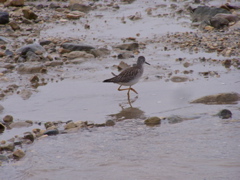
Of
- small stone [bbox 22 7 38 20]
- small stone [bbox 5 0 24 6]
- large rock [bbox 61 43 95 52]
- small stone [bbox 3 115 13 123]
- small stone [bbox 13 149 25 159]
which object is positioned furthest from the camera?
small stone [bbox 5 0 24 6]

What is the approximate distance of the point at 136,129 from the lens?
820 cm

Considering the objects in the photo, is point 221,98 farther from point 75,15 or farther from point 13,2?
point 13,2

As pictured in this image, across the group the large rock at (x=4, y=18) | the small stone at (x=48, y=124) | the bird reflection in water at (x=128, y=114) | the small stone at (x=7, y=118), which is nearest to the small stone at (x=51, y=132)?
the small stone at (x=48, y=124)

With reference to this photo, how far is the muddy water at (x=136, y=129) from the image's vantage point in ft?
21.7

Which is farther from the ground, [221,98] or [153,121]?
[221,98]

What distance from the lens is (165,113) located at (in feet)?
29.3

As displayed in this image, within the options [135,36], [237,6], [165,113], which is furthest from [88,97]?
[237,6]

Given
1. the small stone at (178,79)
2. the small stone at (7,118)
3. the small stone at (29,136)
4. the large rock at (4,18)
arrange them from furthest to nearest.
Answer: the large rock at (4,18) → the small stone at (178,79) → the small stone at (7,118) → the small stone at (29,136)

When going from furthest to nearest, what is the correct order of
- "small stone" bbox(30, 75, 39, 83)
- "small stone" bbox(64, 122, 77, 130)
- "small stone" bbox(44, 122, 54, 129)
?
1. "small stone" bbox(30, 75, 39, 83)
2. "small stone" bbox(44, 122, 54, 129)
3. "small stone" bbox(64, 122, 77, 130)

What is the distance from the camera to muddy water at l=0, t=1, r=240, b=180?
21.7 ft

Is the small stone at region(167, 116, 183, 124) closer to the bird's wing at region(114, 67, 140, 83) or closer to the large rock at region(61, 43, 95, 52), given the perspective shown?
the bird's wing at region(114, 67, 140, 83)

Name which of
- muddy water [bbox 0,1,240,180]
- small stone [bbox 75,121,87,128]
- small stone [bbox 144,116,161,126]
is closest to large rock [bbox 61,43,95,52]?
muddy water [bbox 0,1,240,180]

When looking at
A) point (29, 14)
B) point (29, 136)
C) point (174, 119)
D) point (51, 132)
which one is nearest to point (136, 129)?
point (174, 119)

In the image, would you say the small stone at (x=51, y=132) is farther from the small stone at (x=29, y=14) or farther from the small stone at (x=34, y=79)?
the small stone at (x=29, y=14)
